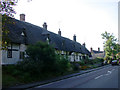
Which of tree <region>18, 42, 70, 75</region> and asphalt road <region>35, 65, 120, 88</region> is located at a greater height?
tree <region>18, 42, 70, 75</region>

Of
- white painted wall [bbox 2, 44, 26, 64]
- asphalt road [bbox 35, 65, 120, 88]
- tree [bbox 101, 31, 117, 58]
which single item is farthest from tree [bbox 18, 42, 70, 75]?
tree [bbox 101, 31, 117, 58]

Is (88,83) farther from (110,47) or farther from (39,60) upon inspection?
(110,47)

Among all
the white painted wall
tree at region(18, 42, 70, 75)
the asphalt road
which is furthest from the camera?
the white painted wall

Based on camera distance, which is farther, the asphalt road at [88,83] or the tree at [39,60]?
the tree at [39,60]

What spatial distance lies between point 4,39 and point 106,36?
2769 inches

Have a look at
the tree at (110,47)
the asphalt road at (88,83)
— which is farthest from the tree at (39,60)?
the tree at (110,47)

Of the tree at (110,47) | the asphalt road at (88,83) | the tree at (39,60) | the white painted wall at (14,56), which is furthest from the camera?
the tree at (110,47)

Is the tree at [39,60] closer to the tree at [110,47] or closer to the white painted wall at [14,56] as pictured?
the white painted wall at [14,56]

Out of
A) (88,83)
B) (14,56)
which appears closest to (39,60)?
(14,56)

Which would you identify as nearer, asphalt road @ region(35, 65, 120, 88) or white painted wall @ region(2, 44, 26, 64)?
asphalt road @ region(35, 65, 120, 88)

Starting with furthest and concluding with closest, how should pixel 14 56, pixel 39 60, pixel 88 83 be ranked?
pixel 14 56 < pixel 39 60 < pixel 88 83

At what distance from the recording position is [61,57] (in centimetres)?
2075

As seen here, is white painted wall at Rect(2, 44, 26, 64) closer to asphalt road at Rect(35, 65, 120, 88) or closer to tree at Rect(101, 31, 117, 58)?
asphalt road at Rect(35, 65, 120, 88)

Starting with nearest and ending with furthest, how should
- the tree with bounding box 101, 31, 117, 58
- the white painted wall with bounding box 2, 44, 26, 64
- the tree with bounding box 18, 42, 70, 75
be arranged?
the tree with bounding box 18, 42, 70, 75 → the white painted wall with bounding box 2, 44, 26, 64 → the tree with bounding box 101, 31, 117, 58
